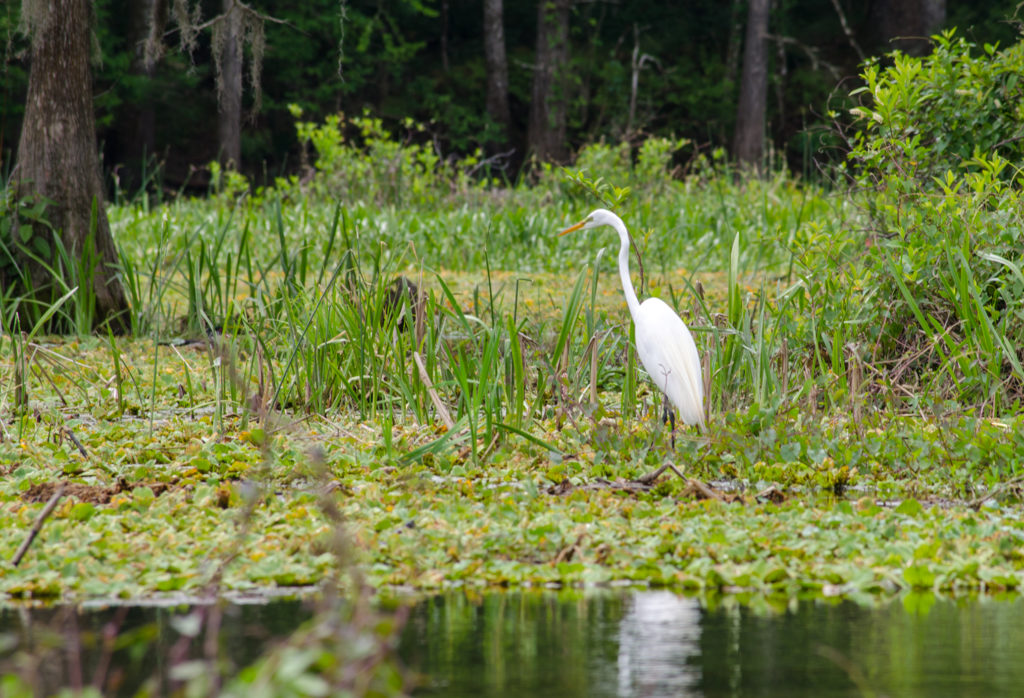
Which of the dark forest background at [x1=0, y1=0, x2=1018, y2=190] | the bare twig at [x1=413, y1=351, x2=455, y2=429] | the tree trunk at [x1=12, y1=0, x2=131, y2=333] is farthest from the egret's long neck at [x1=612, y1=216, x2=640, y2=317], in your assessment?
the dark forest background at [x1=0, y1=0, x2=1018, y2=190]

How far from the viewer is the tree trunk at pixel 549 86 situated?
20406 millimetres

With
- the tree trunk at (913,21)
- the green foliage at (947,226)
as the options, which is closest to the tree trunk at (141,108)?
the tree trunk at (913,21)

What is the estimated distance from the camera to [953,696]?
242 cm

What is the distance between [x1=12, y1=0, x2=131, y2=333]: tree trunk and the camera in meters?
7.40

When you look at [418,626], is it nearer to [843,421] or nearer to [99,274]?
[843,421]

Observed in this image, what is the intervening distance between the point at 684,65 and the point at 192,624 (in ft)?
81.2

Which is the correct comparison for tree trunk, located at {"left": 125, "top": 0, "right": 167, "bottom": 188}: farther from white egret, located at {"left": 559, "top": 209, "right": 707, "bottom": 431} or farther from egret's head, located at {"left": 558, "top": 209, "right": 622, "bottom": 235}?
white egret, located at {"left": 559, "top": 209, "right": 707, "bottom": 431}

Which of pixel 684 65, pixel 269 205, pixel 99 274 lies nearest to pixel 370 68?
pixel 684 65

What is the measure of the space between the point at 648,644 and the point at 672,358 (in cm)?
238

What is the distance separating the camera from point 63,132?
751 centimetres

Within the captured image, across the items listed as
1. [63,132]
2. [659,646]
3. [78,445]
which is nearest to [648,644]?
[659,646]

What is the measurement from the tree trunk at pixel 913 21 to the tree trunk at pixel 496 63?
21.8ft

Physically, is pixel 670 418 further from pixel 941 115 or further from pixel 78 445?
pixel 941 115

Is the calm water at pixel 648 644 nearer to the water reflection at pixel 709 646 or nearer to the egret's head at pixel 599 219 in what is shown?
the water reflection at pixel 709 646
